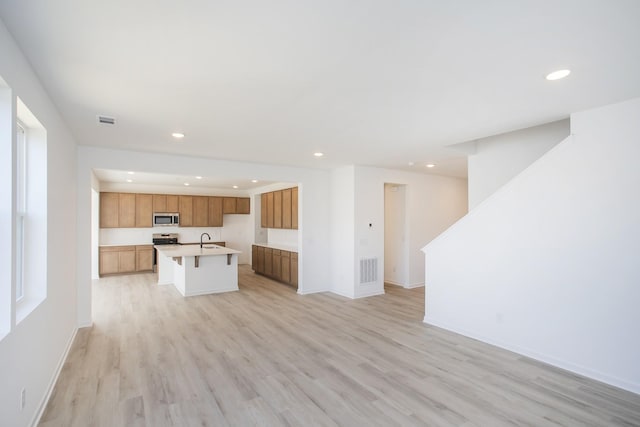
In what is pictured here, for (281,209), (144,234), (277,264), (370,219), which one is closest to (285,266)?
(277,264)

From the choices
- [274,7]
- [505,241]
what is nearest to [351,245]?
[505,241]

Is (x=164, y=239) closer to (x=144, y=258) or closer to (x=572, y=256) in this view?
(x=144, y=258)

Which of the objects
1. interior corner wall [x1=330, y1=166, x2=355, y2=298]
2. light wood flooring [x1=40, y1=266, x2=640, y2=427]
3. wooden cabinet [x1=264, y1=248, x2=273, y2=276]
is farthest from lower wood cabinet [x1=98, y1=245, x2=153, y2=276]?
interior corner wall [x1=330, y1=166, x2=355, y2=298]

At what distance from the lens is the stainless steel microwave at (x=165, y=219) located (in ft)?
29.4

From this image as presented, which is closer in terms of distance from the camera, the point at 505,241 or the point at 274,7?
the point at 274,7

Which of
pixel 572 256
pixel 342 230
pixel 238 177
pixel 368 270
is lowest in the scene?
pixel 368 270

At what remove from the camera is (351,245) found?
20.1 feet

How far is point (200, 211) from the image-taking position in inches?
379

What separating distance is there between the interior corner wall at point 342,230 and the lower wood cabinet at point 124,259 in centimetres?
535

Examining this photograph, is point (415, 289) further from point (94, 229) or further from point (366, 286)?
Result: point (94, 229)

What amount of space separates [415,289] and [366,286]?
4.47 ft

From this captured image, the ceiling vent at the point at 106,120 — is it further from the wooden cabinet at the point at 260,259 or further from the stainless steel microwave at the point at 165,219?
the stainless steel microwave at the point at 165,219

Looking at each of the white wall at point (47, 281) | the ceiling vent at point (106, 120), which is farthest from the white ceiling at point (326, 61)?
the white wall at point (47, 281)

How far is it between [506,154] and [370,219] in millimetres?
2537
